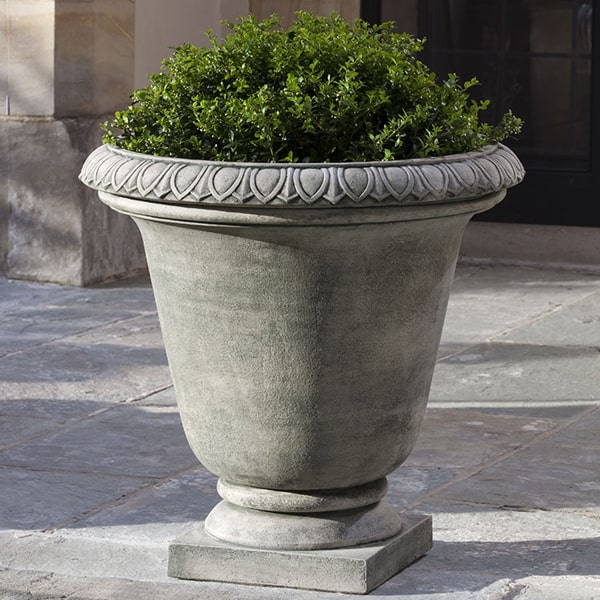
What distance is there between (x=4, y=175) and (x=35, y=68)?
68 cm

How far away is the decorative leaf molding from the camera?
3.86 m

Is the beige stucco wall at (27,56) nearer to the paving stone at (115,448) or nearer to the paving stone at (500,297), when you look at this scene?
the paving stone at (500,297)

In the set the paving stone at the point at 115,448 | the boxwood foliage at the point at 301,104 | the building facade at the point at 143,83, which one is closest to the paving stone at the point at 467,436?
the paving stone at the point at 115,448

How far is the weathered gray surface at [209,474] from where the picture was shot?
14.4 ft

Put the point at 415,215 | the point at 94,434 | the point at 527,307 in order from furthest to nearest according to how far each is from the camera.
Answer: the point at 527,307
the point at 94,434
the point at 415,215

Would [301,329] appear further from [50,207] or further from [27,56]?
[27,56]

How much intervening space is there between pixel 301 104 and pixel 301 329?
0.60 m

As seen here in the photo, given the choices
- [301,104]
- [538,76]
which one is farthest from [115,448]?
[538,76]

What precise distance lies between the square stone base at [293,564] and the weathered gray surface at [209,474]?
0.13 feet

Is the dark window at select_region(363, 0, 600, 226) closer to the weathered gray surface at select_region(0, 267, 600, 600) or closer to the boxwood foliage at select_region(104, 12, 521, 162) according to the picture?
the weathered gray surface at select_region(0, 267, 600, 600)

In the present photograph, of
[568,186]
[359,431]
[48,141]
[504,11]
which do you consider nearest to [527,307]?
[568,186]

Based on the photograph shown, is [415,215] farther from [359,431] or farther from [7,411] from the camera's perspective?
[7,411]

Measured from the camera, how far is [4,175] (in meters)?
8.95

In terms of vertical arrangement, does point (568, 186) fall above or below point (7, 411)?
above
